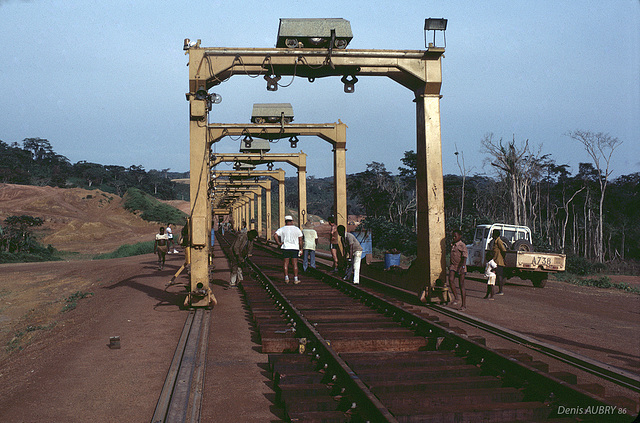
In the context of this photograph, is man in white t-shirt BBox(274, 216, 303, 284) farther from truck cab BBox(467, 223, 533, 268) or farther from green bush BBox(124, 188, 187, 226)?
green bush BBox(124, 188, 187, 226)

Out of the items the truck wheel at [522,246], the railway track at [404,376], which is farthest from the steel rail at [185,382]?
the truck wheel at [522,246]

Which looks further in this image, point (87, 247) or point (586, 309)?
point (87, 247)

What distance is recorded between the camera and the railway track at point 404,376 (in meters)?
4.44

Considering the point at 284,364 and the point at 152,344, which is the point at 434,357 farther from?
the point at 152,344

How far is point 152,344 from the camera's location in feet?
26.3

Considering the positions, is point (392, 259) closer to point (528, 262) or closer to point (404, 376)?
point (528, 262)

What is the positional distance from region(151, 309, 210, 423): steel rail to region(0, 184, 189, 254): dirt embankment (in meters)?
44.7

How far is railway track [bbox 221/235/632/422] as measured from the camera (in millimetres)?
4438

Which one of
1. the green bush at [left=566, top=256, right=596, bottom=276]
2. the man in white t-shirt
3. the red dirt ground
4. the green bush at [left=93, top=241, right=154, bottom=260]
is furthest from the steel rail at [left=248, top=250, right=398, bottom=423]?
the green bush at [left=93, top=241, right=154, bottom=260]

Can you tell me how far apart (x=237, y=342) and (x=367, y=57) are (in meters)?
7.16

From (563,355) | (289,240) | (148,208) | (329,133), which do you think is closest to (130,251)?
(329,133)

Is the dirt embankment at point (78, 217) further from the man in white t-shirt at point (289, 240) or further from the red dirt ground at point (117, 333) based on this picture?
the man in white t-shirt at point (289, 240)

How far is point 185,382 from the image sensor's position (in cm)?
573

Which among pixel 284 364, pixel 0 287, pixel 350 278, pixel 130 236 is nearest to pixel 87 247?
pixel 130 236
